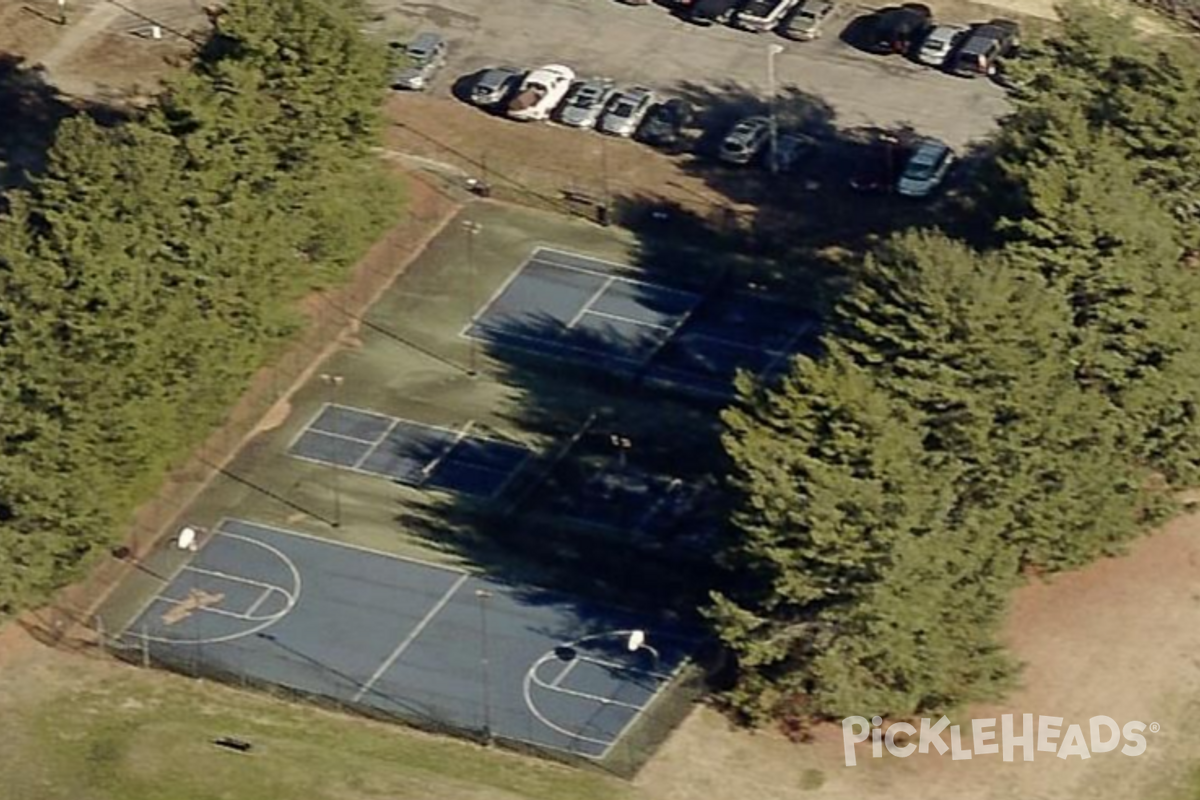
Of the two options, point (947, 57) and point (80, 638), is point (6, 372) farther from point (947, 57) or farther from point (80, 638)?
point (947, 57)

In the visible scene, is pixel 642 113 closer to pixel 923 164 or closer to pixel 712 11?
pixel 712 11

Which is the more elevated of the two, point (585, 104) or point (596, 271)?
point (585, 104)

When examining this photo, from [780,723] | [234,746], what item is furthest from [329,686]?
[780,723]

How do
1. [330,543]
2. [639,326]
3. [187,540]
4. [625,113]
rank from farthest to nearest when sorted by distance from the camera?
[625,113] < [639,326] < [330,543] < [187,540]

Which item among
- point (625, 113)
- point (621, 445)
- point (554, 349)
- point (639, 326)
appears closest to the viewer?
point (621, 445)

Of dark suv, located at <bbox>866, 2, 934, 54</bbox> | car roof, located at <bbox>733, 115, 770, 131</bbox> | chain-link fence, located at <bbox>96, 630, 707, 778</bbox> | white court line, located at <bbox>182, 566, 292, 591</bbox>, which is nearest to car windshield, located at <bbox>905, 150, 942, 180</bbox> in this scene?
car roof, located at <bbox>733, 115, 770, 131</bbox>

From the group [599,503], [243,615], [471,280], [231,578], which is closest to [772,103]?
[471,280]

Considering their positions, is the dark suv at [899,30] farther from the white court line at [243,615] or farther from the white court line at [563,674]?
the white court line at [563,674]

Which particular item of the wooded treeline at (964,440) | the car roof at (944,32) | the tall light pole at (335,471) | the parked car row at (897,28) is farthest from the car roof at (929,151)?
the tall light pole at (335,471)
